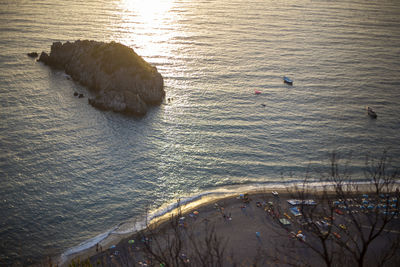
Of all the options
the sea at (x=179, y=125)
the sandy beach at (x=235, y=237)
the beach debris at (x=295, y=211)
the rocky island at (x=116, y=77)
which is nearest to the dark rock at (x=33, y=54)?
the sea at (x=179, y=125)

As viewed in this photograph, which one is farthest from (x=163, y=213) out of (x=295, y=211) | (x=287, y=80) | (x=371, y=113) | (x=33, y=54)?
(x=33, y=54)

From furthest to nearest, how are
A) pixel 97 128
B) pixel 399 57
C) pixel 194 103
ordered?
1. pixel 399 57
2. pixel 194 103
3. pixel 97 128

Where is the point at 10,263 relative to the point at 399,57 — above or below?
below

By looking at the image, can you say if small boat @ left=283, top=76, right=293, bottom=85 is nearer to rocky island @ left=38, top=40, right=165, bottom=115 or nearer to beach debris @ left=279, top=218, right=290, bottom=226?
rocky island @ left=38, top=40, right=165, bottom=115

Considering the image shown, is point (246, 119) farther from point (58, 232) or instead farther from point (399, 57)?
point (399, 57)

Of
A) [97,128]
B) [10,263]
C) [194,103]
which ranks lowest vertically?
[10,263]

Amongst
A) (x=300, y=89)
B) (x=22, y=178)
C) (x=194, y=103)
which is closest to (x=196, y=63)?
(x=194, y=103)
